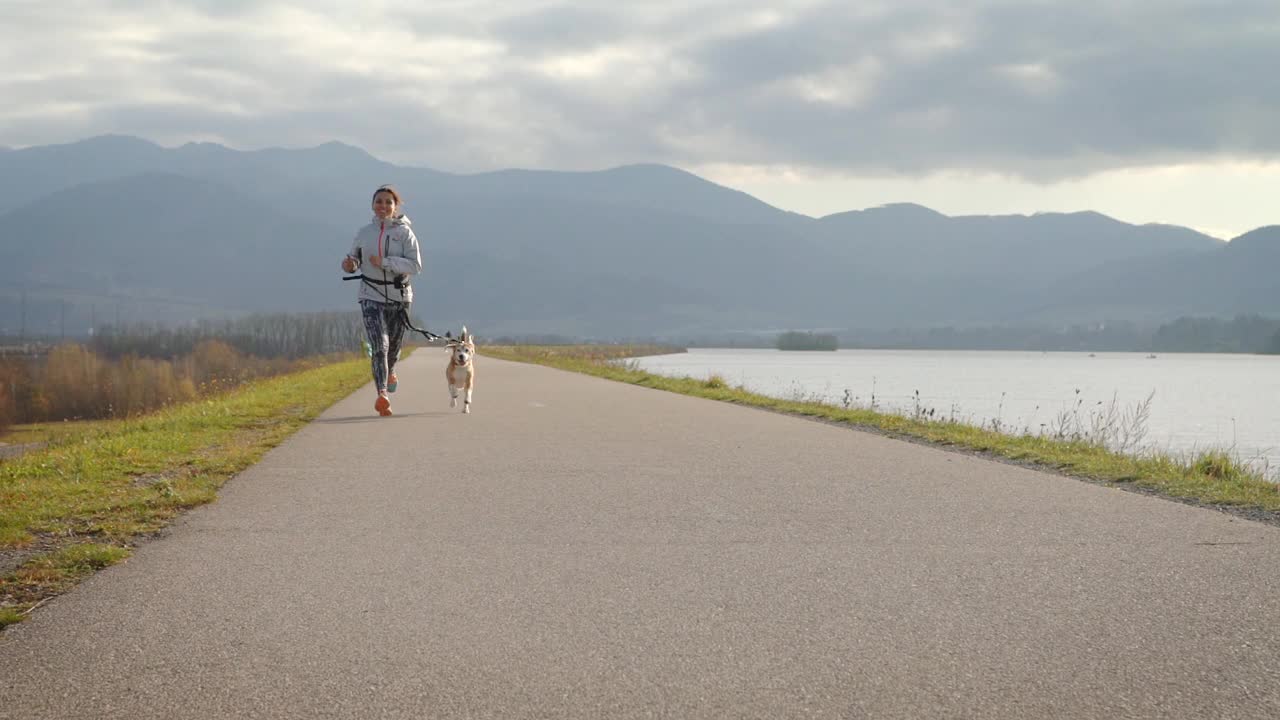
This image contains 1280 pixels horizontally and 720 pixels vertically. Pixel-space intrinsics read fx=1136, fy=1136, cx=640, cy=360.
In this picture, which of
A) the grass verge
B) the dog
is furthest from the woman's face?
the grass verge

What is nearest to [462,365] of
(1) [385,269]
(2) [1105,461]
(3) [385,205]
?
(1) [385,269]

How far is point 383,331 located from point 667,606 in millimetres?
10704

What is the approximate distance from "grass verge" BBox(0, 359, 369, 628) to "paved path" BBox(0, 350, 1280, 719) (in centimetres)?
26

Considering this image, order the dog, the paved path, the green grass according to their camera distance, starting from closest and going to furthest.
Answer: the paved path < the green grass < the dog

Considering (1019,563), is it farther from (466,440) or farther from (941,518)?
(466,440)

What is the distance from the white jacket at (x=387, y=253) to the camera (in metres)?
14.7

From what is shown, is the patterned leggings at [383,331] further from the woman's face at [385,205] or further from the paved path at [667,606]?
the paved path at [667,606]

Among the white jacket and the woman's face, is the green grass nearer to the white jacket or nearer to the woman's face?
the white jacket

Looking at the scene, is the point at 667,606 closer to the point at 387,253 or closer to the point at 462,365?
the point at 387,253

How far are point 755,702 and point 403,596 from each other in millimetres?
2138

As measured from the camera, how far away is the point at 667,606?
5.20 m

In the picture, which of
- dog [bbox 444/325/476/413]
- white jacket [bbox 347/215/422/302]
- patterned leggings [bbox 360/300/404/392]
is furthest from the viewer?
dog [bbox 444/325/476/413]

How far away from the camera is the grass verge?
5953mm

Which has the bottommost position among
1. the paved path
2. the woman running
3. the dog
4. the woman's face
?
the paved path
